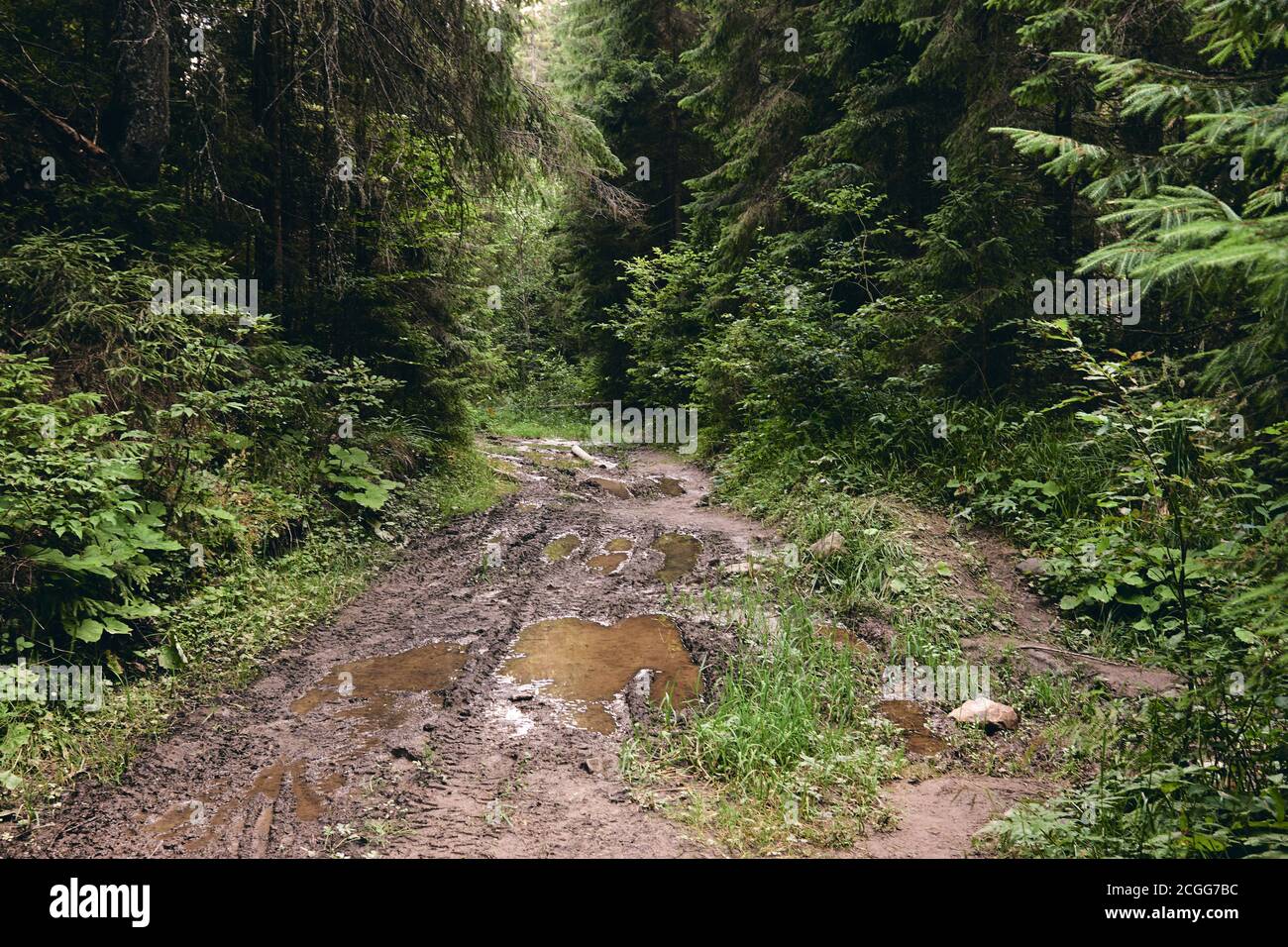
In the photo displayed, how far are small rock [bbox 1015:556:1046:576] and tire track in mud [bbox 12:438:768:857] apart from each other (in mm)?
3276

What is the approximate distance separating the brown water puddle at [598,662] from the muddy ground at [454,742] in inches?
0.8

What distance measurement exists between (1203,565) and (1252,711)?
689mm

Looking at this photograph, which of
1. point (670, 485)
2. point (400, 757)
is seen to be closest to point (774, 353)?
point (670, 485)

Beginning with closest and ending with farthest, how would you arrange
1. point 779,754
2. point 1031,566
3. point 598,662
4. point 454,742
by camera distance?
point 779,754 → point 454,742 → point 598,662 → point 1031,566

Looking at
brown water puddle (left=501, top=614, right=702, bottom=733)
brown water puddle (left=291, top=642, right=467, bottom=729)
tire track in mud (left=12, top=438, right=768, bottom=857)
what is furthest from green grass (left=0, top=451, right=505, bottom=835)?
brown water puddle (left=501, top=614, right=702, bottom=733)

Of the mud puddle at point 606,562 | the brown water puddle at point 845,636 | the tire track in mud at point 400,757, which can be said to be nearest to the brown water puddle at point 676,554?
the tire track in mud at point 400,757

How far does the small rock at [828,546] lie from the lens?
7.54 meters

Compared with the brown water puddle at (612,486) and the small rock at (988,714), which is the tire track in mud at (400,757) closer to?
the small rock at (988,714)

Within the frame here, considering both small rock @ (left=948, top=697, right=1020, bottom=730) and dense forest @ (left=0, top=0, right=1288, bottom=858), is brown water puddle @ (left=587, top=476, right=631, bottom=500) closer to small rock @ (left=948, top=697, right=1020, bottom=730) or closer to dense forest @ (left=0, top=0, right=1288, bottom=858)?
dense forest @ (left=0, top=0, right=1288, bottom=858)

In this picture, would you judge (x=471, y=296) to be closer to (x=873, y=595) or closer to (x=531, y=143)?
(x=531, y=143)

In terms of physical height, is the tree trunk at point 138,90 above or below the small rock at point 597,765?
above

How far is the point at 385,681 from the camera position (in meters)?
5.44

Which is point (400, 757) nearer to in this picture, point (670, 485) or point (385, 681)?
point (385, 681)

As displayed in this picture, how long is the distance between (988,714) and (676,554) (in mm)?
4319
